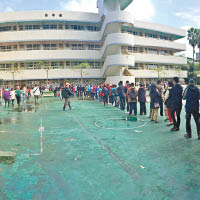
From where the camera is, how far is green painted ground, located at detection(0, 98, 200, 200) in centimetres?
354

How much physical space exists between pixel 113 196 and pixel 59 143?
3.46 metres

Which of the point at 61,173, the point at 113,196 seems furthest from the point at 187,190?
the point at 61,173

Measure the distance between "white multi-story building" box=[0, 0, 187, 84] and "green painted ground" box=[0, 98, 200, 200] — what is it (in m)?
28.7

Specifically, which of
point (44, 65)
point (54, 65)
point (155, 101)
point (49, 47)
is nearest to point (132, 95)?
point (155, 101)

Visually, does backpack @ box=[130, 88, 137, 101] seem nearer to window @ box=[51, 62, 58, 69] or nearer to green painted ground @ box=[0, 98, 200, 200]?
green painted ground @ box=[0, 98, 200, 200]

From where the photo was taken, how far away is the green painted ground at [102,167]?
11.6 feet

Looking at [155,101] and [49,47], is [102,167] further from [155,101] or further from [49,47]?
[49,47]

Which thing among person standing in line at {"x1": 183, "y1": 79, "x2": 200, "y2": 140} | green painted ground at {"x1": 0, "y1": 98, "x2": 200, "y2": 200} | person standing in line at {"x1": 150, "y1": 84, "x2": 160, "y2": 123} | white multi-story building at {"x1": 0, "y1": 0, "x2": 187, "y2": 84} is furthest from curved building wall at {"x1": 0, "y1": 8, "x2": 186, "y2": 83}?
green painted ground at {"x1": 0, "y1": 98, "x2": 200, "y2": 200}

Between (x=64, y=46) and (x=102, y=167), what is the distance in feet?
125

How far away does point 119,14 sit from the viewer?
33.2 meters

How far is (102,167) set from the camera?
459 cm

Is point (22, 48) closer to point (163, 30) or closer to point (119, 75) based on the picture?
point (119, 75)

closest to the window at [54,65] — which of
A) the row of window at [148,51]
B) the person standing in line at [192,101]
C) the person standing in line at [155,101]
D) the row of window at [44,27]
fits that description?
the row of window at [44,27]

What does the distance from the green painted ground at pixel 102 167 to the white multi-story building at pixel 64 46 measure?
94.3ft
